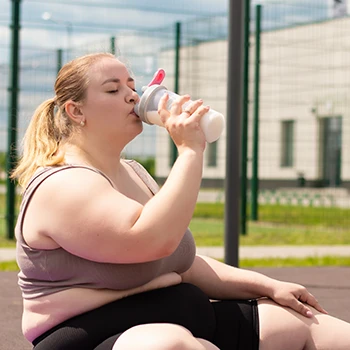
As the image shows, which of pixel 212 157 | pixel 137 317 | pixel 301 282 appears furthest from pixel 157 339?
pixel 212 157

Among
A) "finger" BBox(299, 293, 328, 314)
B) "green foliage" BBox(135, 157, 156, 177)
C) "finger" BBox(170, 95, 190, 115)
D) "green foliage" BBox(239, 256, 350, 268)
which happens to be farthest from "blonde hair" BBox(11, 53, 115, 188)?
"green foliage" BBox(135, 157, 156, 177)

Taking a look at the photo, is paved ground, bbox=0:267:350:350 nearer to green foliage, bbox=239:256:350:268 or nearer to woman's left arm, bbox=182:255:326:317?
green foliage, bbox=239:256:350:268

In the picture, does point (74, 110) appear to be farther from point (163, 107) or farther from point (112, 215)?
point (112, 215)

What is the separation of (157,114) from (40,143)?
37 cm

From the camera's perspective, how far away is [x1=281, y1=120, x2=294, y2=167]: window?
32.6 feet

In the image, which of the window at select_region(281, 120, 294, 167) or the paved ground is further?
the window at select_region(281, 120, 294, 167)

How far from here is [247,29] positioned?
29.2 ft

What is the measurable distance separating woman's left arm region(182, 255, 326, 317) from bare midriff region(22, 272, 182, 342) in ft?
1.20

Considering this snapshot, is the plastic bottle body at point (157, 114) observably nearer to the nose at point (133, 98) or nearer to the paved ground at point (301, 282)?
the nose at point (133, 98)

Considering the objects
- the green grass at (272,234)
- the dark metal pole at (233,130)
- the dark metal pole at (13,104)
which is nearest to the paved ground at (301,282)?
the dark metal pole at (233,130)

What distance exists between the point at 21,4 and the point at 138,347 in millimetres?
6313

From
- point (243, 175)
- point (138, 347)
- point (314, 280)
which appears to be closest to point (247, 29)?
point (243, 175)

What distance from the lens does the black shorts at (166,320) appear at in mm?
2096

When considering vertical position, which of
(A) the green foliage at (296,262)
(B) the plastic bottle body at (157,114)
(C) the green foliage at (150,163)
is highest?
(B) the plastic bottle body at (157,114)
